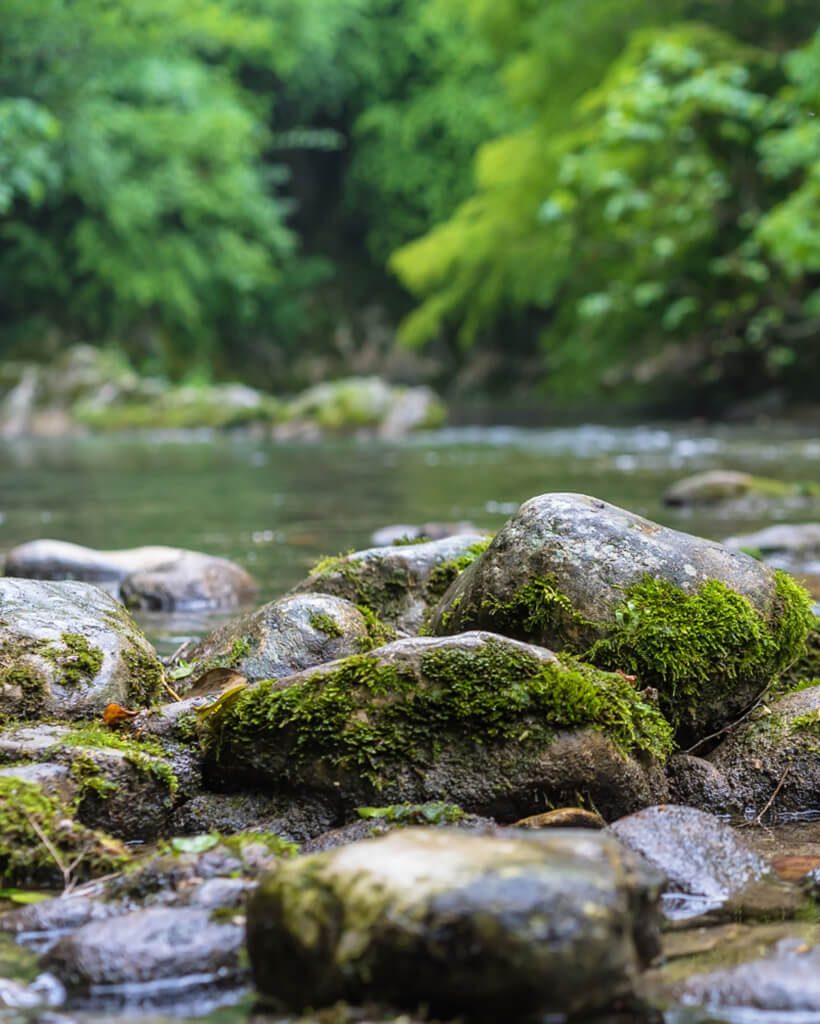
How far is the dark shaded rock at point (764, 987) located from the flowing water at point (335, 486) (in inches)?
1.5

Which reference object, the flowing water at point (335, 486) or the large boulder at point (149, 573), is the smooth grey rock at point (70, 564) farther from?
the flowing water at point (335, 486)

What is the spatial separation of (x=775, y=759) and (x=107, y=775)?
1.62m

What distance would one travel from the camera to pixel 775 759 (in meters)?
3.04

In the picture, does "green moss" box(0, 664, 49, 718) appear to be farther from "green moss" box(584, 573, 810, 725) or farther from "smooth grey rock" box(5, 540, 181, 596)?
"smooth grey rock" box(5, 540, 181, 596)

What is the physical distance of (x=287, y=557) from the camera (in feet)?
22.8

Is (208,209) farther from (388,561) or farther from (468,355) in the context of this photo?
(388,561)

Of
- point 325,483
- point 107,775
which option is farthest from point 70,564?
point 325,483

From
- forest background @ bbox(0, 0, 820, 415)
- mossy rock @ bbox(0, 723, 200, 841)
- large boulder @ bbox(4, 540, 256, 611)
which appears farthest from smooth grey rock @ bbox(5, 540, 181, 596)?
forest background @ bbox(0, 0, 820, 415)

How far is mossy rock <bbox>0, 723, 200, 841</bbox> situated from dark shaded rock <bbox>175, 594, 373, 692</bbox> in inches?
21.0

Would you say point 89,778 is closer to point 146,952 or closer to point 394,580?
point 146,952

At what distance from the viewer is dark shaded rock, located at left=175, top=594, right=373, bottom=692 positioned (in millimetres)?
3383

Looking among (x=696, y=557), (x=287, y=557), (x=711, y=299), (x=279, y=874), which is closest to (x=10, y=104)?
(x=287, y=557)

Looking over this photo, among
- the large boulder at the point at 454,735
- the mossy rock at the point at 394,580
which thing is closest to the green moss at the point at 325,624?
the mossy rock at the point at 394,580

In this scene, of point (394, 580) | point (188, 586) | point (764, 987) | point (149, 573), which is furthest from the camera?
point (149, 573)
